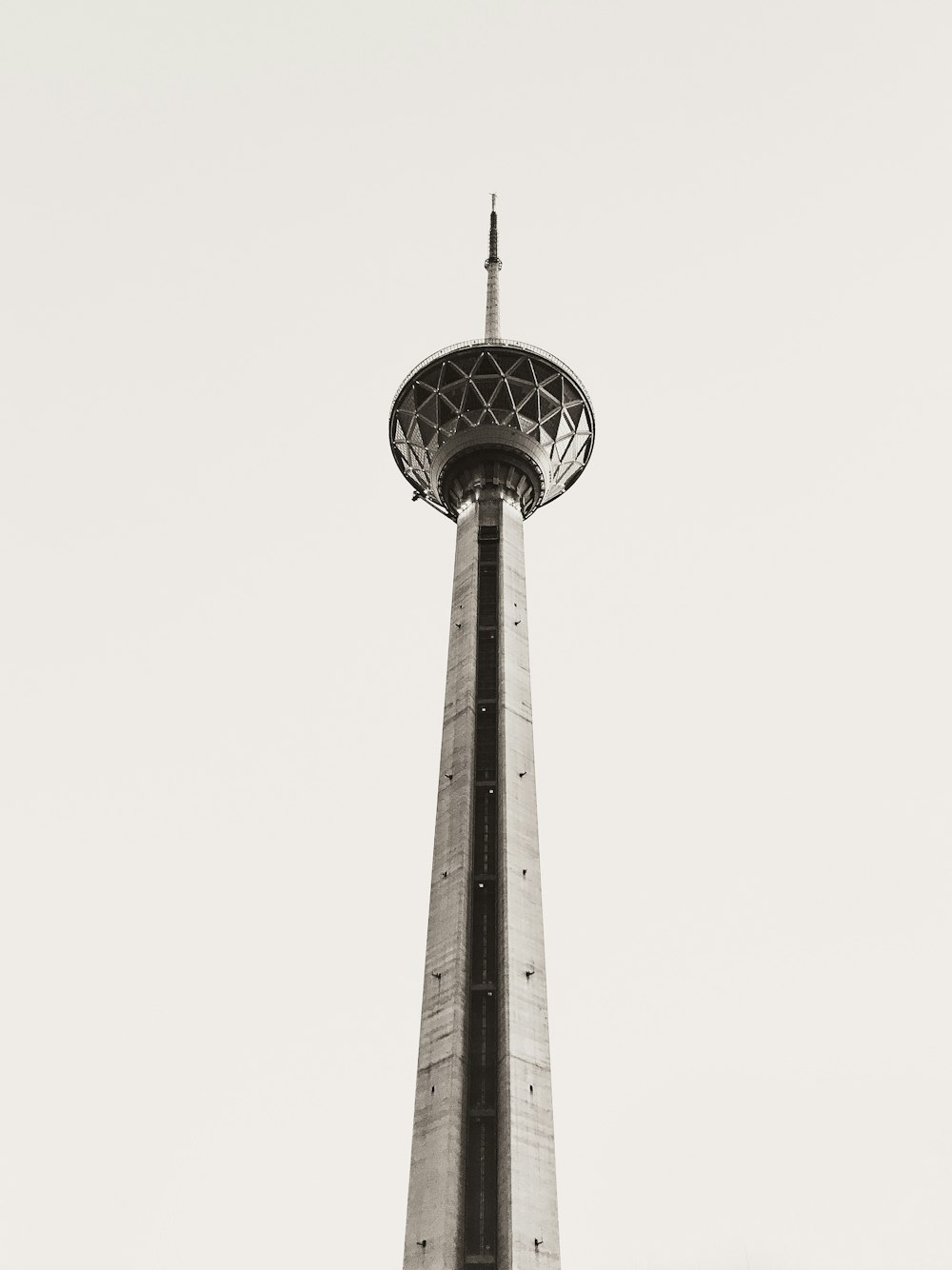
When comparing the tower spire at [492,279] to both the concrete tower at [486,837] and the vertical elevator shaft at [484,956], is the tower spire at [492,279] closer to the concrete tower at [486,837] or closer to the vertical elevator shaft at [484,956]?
the concrete tower at [486,837]

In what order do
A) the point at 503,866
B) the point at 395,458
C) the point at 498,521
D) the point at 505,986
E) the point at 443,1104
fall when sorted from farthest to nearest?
the point at 395,458 → the point at 498,521 → the point at 503,866 → the point at 505,986 → the point at 443,1104

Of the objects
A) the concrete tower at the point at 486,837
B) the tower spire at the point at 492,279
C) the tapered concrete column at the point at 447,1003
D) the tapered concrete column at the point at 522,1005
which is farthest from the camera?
the tower spire at the point at 492,279

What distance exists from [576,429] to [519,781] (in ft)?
81.0

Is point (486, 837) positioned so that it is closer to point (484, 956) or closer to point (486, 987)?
point (484, 956)

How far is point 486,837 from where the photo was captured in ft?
143

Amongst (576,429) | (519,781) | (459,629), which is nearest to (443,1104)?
(519,781)

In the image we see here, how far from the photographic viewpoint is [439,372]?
60812mm

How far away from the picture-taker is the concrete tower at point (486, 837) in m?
33.7

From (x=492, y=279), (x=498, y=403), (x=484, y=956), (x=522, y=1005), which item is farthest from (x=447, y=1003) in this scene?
(x=492, y=279)

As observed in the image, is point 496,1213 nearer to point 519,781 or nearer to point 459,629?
point 519,781

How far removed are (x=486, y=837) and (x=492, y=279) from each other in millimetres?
38796

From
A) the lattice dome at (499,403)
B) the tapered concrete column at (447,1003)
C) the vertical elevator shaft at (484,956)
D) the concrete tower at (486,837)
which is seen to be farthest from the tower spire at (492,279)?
the tapered concrete column at (447,1003)

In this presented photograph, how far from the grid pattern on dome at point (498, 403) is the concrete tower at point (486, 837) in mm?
83

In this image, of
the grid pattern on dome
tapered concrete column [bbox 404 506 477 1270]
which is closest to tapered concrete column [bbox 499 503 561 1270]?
tapered concrete column [bbox 404 506 477 1270]
